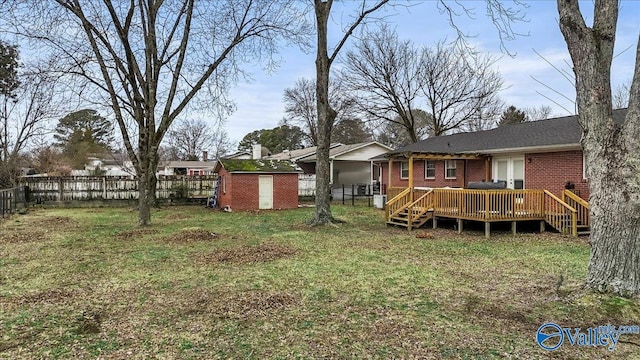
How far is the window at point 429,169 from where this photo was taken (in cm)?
1836

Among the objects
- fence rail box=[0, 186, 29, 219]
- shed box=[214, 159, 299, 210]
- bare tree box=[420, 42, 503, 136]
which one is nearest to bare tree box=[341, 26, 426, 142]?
bare tree box=[420, 42, 503, 136]

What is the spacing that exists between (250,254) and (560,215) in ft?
28.2

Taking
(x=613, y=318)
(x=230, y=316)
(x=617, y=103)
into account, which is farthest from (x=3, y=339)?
(x=617, y=103)

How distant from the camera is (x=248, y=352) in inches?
140

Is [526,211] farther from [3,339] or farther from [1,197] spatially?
[1,197]

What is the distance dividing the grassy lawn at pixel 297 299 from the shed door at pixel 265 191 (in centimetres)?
993

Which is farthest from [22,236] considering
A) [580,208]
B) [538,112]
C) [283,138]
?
[538,112]

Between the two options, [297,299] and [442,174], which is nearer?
[297,299]

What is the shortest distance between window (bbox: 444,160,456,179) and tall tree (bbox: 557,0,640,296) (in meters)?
12.8

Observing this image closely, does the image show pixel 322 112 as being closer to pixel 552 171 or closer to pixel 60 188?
pixel 552 171

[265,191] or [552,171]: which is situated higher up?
[552,171]

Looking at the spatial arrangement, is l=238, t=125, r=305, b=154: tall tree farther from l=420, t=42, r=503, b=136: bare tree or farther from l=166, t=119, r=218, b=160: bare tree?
l=420, t=42, r=503, b=136: bare tree

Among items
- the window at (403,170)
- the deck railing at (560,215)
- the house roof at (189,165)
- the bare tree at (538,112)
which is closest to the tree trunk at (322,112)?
the deck railing at (560,215)

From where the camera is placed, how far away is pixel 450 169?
17.5m
